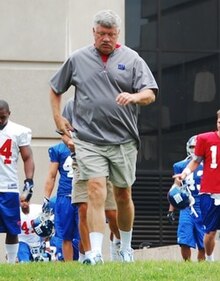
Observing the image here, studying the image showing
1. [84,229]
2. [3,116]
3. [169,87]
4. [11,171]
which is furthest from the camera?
[169,87]

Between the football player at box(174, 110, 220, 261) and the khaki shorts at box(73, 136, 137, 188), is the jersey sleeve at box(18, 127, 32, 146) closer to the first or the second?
the football player at box(174, 110, 220, 261)

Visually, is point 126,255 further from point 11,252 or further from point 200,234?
point 200,234

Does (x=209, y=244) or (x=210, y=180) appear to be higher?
(x=210, y=180)

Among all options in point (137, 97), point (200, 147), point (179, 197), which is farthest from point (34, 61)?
point (137, 97)

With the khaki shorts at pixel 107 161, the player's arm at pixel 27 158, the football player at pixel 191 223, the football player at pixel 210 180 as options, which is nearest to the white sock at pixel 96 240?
the khaki shorts at pixel 107 161

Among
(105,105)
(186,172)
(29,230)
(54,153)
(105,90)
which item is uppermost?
(105,90)

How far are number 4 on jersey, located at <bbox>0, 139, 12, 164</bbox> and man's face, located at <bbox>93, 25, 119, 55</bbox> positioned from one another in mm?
2676

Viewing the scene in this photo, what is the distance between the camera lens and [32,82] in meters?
21.3

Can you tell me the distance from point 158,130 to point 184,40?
1.52 metres

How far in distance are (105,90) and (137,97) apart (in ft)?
1.56

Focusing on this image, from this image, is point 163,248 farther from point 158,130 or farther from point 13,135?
point 13,135

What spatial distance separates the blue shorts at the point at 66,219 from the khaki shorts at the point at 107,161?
3857 mm

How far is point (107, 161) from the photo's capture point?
1336cm

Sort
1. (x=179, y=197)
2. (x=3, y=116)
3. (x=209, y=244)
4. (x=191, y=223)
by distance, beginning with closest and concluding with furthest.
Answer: (x=3, y=116) < (x=209, y=244) < (x=179, y=197) < (x=191, y=223)
